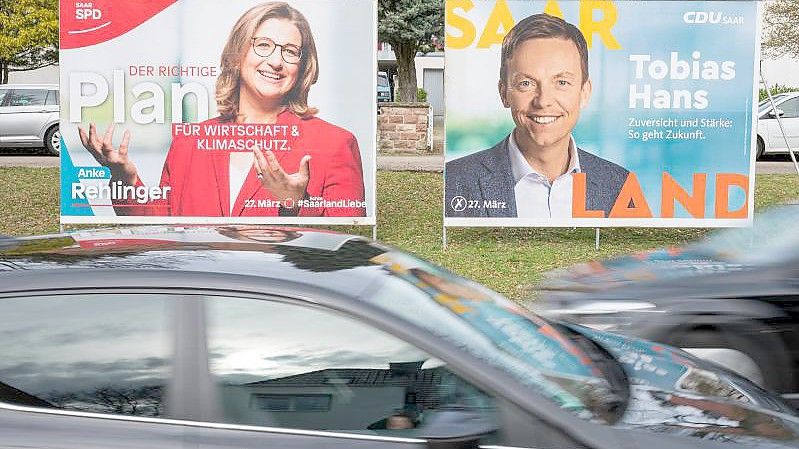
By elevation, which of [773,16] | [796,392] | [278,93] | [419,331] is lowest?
[796,392]

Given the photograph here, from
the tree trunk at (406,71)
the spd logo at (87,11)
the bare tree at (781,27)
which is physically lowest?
the spd logo at (87,11)

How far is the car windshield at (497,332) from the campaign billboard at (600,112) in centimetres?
817

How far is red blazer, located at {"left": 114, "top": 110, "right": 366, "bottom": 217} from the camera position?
12609 mm

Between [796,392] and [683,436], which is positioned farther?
[796,392]

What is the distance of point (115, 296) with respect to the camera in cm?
350

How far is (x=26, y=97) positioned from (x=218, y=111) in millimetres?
12117

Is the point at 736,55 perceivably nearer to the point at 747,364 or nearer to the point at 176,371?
the point at 747,364

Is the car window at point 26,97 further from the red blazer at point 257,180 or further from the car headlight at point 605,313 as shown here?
the car headlight at point 605,313

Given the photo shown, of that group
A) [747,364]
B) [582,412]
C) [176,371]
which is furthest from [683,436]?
[747,364]

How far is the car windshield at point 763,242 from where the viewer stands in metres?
6.47

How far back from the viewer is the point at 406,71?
95.8 feet

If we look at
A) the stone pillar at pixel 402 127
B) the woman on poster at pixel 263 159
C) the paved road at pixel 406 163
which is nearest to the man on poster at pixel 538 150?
the woman on poster at pixel 263 159

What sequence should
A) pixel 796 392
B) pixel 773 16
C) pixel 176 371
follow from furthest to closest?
pixel 773 16, pixel 796 392, pixel 176 371

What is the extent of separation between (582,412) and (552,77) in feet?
30.3
